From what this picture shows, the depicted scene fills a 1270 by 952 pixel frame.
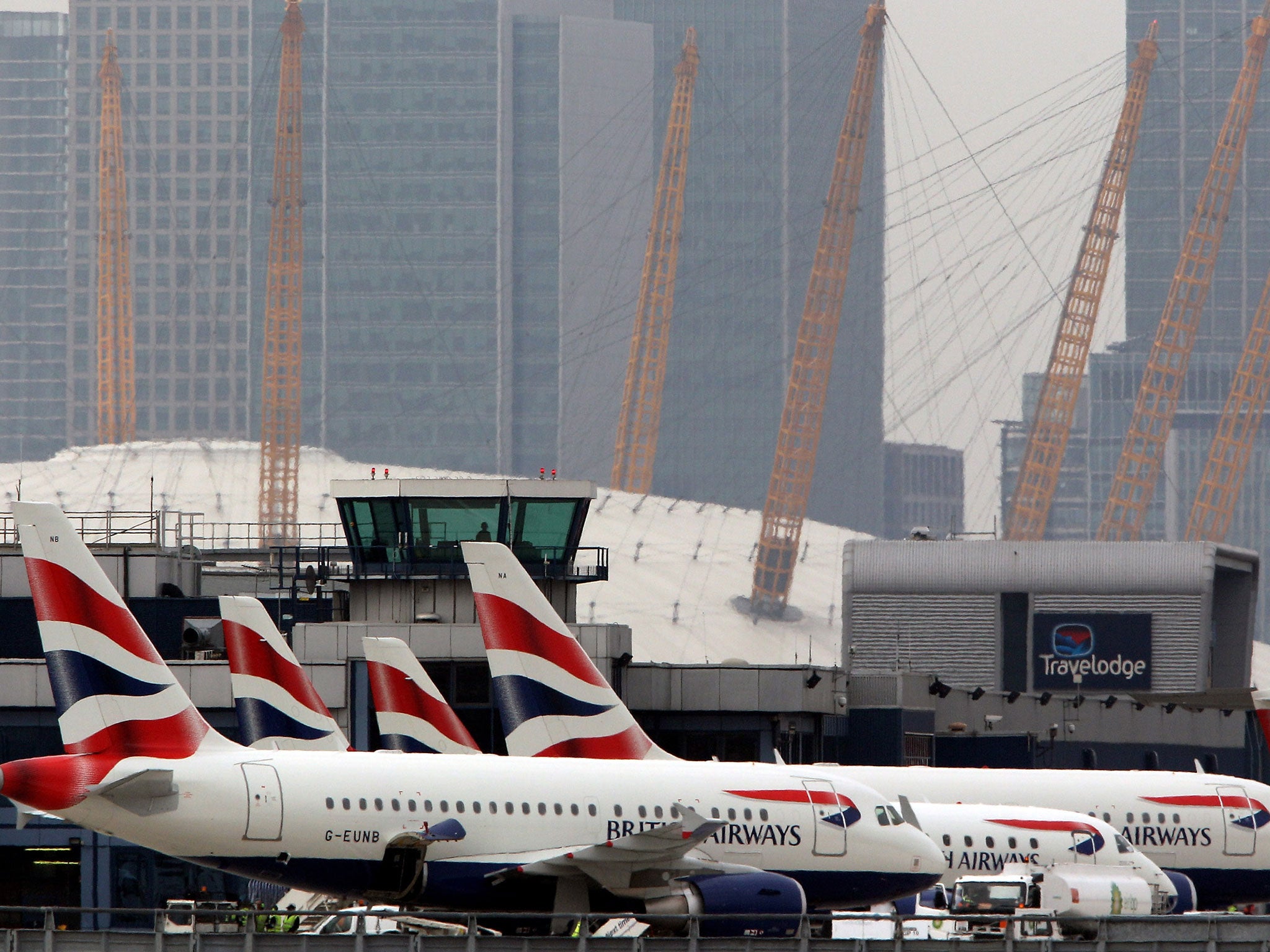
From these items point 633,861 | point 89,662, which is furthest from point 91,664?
point 633,861

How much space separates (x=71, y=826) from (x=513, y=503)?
16.9m

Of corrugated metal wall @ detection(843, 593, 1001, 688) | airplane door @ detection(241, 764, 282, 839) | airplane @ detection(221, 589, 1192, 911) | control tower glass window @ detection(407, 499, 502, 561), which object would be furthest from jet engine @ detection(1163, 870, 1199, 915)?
corrugated metal wall @ detection(843, 593, 1001, 688)

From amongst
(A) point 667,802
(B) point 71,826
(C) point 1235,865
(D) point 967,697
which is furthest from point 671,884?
(D) point 967,697

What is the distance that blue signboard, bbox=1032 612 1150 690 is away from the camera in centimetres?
11712

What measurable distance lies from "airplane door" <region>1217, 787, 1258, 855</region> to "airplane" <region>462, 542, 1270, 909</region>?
0.02 metres

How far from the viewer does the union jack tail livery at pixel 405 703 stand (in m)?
55.5

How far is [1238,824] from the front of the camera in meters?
55.6

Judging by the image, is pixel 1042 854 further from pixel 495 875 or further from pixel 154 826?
pixel 154 826

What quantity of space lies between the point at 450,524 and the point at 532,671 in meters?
16.1

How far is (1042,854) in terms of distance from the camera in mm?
50656

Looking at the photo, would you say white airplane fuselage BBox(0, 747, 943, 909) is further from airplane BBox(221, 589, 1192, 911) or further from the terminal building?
the terminal building

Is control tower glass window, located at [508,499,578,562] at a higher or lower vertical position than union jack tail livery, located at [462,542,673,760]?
higher

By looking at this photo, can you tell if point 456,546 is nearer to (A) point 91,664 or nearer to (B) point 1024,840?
(B) point 1024,840

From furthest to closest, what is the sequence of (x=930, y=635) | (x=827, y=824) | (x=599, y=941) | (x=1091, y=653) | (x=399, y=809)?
(x=930, y=635), (x=1091, y=653), (x=827, y=824), (x=399, y=809), (x=599, y=941)
